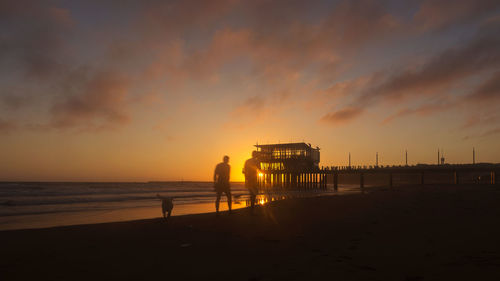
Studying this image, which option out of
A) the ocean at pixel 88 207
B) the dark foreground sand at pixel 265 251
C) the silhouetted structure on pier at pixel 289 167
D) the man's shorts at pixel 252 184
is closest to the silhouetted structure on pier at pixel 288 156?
the silhouetted structure on pier at pixel 289 167

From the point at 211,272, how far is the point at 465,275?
3.14m

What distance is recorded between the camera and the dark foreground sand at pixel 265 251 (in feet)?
13.0

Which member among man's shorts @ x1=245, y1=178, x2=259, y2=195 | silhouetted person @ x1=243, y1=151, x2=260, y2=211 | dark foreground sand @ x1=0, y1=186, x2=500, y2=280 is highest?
silhouetted person @ x1=243, y1=151, x2=260, y2=211

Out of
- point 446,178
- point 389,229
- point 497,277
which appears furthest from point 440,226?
point 446,178

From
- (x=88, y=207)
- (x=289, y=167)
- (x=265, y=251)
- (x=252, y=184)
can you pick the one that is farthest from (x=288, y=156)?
(x=265, y=251)

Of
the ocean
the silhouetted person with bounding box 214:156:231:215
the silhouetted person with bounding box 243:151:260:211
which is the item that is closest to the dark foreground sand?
the silhouetted person with bounding box 214:156:231:215

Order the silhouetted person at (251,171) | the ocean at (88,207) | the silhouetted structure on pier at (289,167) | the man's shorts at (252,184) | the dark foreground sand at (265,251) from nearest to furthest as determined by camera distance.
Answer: the dark foreground sand at (265,251)
the silhouetted person at (251,171)
the man's shorts at (252,184)
the ocean at (88,207)
the silhouetted structure on pier at (289,167)

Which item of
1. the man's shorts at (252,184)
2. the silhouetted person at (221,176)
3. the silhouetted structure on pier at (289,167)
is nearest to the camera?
the silhouetted person at (221,176)

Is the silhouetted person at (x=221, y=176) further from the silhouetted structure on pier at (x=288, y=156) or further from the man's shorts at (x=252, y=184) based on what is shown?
the silhouetted structure on pier at (x=288, y=156)

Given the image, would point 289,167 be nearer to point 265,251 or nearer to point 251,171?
point 251,171

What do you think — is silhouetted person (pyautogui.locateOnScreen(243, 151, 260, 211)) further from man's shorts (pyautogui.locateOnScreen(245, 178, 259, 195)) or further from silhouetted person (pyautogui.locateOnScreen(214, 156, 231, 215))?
silhouetted person (pyautogui.locateOnScreen(214, 156, 231, 215))

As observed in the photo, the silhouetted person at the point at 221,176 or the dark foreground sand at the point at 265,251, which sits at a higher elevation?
the silhouetted person at the point at 221,176

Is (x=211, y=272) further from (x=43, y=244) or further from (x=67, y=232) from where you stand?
(x=67, y=232)

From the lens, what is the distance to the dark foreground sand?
3.96 metres
